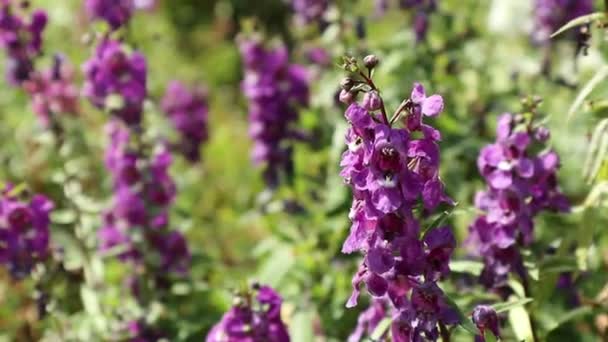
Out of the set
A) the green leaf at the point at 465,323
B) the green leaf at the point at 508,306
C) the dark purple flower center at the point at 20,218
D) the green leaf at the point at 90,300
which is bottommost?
the green leaf at the point at 465,323

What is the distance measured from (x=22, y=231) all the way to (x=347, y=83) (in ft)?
7.00

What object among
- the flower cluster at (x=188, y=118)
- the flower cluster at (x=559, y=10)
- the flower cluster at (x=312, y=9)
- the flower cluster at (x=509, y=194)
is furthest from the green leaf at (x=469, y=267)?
the flower cluster at (x=188, y=118)

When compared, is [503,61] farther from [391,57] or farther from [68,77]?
[68,77]

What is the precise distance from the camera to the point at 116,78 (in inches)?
176

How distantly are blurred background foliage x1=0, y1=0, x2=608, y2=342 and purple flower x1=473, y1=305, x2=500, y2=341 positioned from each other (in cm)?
49

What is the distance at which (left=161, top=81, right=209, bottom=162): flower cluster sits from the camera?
5.90 meters

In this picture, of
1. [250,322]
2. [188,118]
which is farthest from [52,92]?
[250,322]

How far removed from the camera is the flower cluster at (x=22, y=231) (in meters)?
3.81

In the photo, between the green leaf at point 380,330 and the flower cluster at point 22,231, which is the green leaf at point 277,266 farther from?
the green leaf at point 380,330

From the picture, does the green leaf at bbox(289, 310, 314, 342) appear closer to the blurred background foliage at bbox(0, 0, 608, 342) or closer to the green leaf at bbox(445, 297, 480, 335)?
the blurred background foliage at bbox(0, 0, 608, 342)

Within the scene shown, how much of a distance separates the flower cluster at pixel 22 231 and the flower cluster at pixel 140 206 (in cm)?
68

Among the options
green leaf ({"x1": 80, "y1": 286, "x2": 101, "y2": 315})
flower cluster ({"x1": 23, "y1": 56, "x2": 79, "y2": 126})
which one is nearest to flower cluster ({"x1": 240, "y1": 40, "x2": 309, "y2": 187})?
flower cluster ({"x1": 23, "y1": 56, "x2": 79, "y2": 126})

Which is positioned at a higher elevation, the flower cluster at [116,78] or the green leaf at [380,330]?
the flower cluster at [116,78]

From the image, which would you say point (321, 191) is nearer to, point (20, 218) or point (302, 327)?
point (302, 327)
